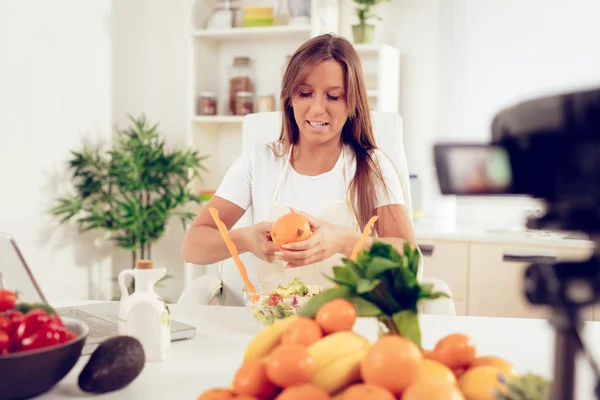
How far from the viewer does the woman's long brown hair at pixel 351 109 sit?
1.76 m

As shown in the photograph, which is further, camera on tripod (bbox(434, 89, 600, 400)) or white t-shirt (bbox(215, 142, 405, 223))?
white t-shirt (bbox(215, 142, 405, 223))

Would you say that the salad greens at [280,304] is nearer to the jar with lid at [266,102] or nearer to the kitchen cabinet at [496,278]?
the kitchen cabinet at [496,278]

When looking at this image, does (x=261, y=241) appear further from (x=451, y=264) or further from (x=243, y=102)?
(x=243, y=102)

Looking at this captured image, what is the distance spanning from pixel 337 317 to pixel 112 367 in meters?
0.33

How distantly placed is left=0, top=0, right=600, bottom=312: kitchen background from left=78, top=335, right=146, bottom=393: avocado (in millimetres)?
2162

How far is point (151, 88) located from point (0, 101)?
3.69 ft

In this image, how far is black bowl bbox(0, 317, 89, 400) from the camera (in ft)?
2.51

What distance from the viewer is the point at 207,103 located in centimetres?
353

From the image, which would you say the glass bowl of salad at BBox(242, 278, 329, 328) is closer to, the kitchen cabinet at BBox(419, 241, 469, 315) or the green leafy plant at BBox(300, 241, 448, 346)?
the green leafy plant at BBox(300, 241, 448, 346)

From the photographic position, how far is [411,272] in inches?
31.0

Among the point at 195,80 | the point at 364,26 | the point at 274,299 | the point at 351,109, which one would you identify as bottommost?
the point at 274,299

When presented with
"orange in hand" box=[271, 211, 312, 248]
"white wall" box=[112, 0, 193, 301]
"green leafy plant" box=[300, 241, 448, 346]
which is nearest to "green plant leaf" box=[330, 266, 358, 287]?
"green leafy plant" box=[300, 241, 448, 346]

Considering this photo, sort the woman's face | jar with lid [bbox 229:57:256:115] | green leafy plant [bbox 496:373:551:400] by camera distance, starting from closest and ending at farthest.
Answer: green leafy plant [bbox 496:373:551:400] < the woman's face < jar with lid [bbox 229:57:256:115]

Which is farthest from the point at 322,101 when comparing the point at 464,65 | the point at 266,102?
the point at 464,65
